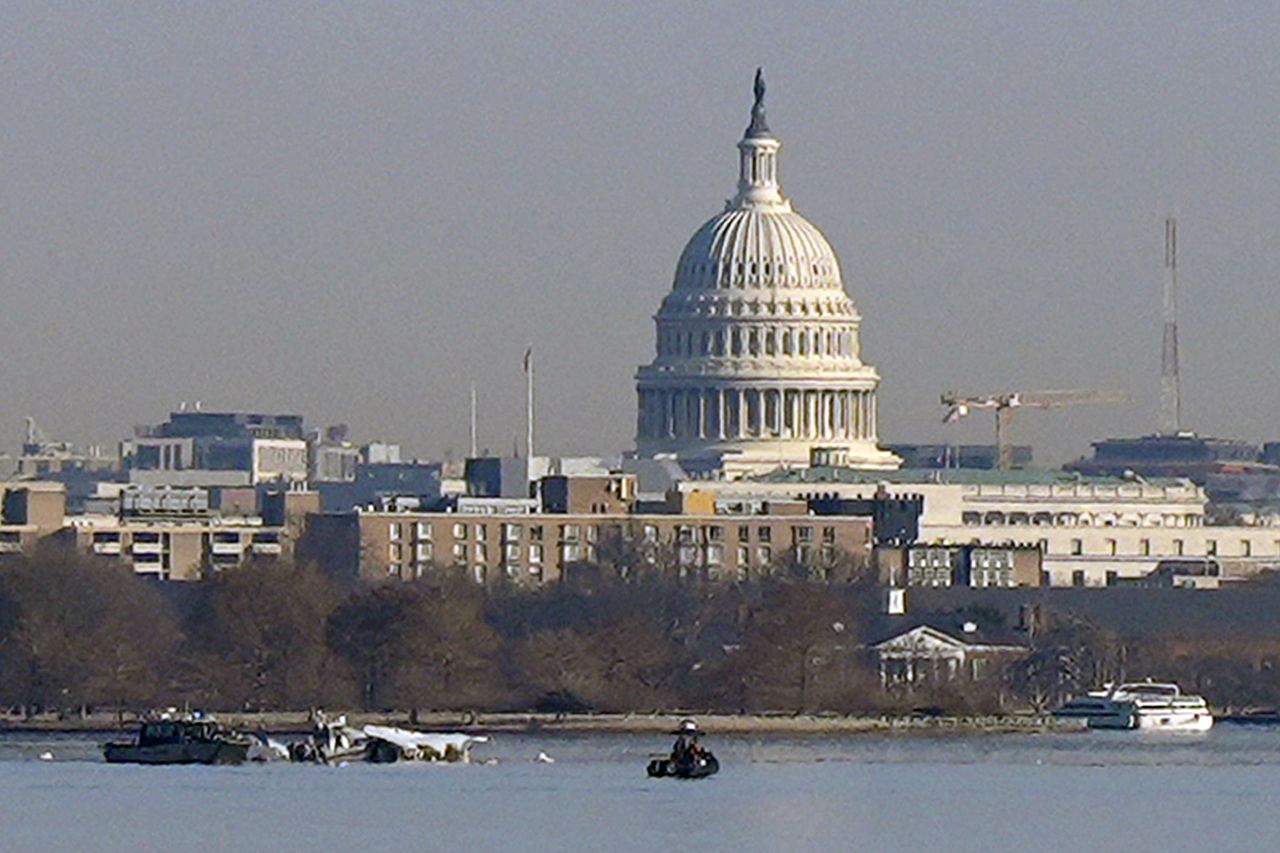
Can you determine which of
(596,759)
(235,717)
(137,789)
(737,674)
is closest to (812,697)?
(737,674)

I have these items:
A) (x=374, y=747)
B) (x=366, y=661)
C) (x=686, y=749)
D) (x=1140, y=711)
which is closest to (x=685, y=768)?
(x=686, y=749)

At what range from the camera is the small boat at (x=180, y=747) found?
158750mm

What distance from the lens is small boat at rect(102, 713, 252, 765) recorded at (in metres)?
159

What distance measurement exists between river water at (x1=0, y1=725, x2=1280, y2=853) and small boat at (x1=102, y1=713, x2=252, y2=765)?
1.14 meters

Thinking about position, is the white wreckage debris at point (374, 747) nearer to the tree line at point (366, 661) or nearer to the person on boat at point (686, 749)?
the person on boat at point (686, 749)

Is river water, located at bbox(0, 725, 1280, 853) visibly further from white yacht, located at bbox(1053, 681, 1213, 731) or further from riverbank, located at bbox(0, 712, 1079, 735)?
white yacht, located at bbox(1053, 681, 1213, 731)

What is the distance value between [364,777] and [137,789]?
793cm

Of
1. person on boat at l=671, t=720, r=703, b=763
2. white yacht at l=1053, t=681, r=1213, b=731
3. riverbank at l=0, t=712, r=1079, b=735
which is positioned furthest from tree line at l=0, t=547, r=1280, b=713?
person on boat at l=671, t=720, r=703, b=763

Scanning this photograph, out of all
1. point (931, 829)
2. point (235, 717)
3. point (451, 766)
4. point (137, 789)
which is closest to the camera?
point (931, 829)

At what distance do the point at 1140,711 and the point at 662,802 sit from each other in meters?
50.6

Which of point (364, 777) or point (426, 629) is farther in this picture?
point (426, 629)

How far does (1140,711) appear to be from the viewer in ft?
631

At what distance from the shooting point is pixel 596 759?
162 meters

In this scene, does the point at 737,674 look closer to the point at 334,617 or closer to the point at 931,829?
the point at 334,617
